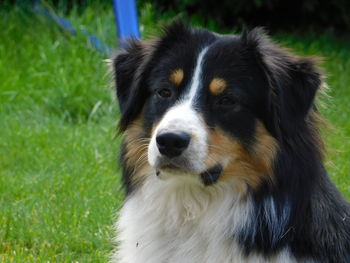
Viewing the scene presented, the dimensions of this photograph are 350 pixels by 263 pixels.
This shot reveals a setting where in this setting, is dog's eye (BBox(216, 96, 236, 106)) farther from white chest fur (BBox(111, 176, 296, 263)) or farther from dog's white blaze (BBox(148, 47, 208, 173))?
white chest fur (BBox(111, 176, 296, 263))

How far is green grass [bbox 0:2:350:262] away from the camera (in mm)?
4793

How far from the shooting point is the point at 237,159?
3537 millimetres

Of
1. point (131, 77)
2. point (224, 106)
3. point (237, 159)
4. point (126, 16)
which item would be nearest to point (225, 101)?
point (224, 106)

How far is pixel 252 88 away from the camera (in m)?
3.55

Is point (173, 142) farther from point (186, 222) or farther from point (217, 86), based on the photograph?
point (186, 222)

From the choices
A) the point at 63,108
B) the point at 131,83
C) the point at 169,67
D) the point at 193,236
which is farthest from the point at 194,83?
the point at 63,108

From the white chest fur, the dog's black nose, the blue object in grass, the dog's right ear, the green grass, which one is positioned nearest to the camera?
the dog's black nose

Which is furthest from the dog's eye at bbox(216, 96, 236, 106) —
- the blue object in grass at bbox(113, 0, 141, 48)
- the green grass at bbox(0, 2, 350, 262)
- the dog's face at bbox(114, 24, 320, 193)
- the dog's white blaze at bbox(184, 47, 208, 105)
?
the blue object in grass at bbox(113, 0, 141, 48)

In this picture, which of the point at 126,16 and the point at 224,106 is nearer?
the point at 224,106

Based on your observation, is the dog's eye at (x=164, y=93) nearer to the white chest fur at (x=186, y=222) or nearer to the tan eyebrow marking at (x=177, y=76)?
the tan eyebrow marking at (x=177, y=76)

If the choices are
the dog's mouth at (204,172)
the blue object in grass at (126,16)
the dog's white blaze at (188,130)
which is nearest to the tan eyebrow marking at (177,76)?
the dog's white blaze at (188,130)

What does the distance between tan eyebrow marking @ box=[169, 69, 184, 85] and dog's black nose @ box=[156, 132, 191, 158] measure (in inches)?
14.6

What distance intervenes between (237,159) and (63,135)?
347cm

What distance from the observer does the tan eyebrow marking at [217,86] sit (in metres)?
3.51
